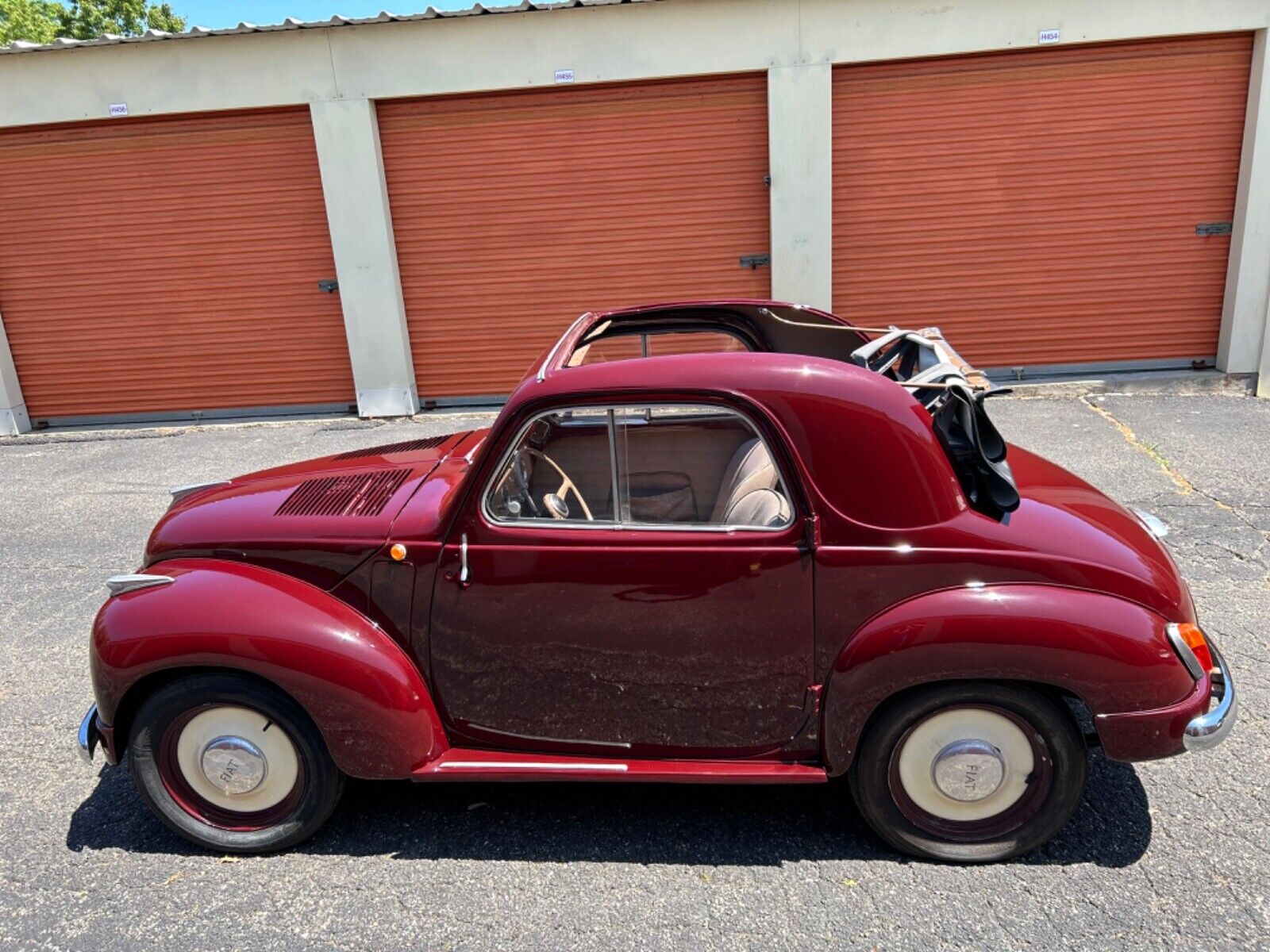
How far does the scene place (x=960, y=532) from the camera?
2.51 m

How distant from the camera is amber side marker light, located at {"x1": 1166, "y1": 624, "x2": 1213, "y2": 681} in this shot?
2.48m

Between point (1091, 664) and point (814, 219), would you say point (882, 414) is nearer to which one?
point (1091, 664)

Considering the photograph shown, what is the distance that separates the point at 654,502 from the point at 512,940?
4.57ft

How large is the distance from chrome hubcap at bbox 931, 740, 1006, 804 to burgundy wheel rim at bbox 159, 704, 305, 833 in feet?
6.73

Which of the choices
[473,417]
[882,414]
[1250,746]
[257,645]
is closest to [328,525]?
[257,645]

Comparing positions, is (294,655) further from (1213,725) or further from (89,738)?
(1213,725)

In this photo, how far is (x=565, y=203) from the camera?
28.2 feet

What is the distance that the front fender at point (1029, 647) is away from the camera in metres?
2.42

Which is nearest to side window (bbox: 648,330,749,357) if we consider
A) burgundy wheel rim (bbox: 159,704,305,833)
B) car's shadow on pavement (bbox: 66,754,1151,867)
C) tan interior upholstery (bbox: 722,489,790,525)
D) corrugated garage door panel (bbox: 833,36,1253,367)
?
tan interior upholstery (bbox: 722,489,790,525)

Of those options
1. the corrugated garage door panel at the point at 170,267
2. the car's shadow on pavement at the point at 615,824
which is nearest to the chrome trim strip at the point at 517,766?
the car's shadow on pavement at the point at 615,824

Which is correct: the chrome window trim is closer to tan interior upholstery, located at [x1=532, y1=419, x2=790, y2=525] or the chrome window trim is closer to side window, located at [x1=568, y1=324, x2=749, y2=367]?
tan interior upholstery, located at [x1=532, y1=419, x2=790, y2=525]

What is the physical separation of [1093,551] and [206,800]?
297 centimetres

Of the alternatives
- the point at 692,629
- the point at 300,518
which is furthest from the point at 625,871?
the point at 300,518

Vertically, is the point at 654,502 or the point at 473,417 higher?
the point at 654,502
